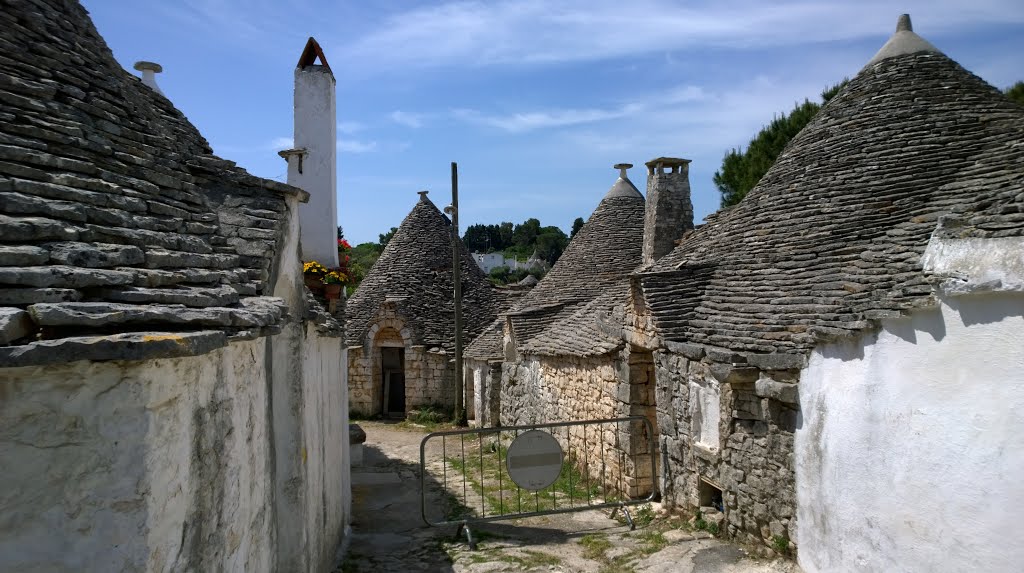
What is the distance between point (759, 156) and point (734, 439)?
55.4 ft

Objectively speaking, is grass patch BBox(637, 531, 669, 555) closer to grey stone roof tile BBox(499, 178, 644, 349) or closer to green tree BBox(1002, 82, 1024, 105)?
grey stone roof tile BBox(499, 178, 644, 349)

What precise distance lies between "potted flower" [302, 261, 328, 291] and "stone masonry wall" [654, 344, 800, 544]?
4.06 meters

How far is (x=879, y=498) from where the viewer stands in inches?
207

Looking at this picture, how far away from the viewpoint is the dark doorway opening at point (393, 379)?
1972cm

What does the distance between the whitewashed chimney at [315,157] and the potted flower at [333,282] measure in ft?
0.93

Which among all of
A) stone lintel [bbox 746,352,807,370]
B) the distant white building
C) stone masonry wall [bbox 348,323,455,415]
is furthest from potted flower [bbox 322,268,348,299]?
the distant white building

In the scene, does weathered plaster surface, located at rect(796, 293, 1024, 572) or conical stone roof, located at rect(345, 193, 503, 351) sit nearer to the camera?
weathered plaster surface, located at rect(796, 293, 1024, 572)

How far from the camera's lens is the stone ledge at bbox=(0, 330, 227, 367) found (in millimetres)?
2201

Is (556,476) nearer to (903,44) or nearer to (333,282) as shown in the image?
(333,282)

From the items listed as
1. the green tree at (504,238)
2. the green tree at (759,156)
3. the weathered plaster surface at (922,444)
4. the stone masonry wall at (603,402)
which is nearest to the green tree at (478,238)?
the green tree at (504,238)

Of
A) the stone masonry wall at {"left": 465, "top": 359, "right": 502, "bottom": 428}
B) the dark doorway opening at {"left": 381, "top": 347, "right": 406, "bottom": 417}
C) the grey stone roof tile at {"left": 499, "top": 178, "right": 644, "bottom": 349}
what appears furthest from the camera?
the dark doorway opening at {"left": 381, "top": 347, "right": 406, "bottom": 417}

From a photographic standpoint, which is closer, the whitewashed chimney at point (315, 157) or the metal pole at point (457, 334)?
the whitewashed chimney at point (315, 157)

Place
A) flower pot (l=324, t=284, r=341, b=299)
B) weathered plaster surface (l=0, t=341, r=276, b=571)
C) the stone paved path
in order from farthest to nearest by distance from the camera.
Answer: flower pot (l=324, t=284, r=341, b=299)
the stone paved path
weathered plaster surface (l=0, t=341, r=276, b=571)

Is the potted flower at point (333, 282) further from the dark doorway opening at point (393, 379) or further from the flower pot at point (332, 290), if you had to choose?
the dark doorway opening at point (393, 379)
